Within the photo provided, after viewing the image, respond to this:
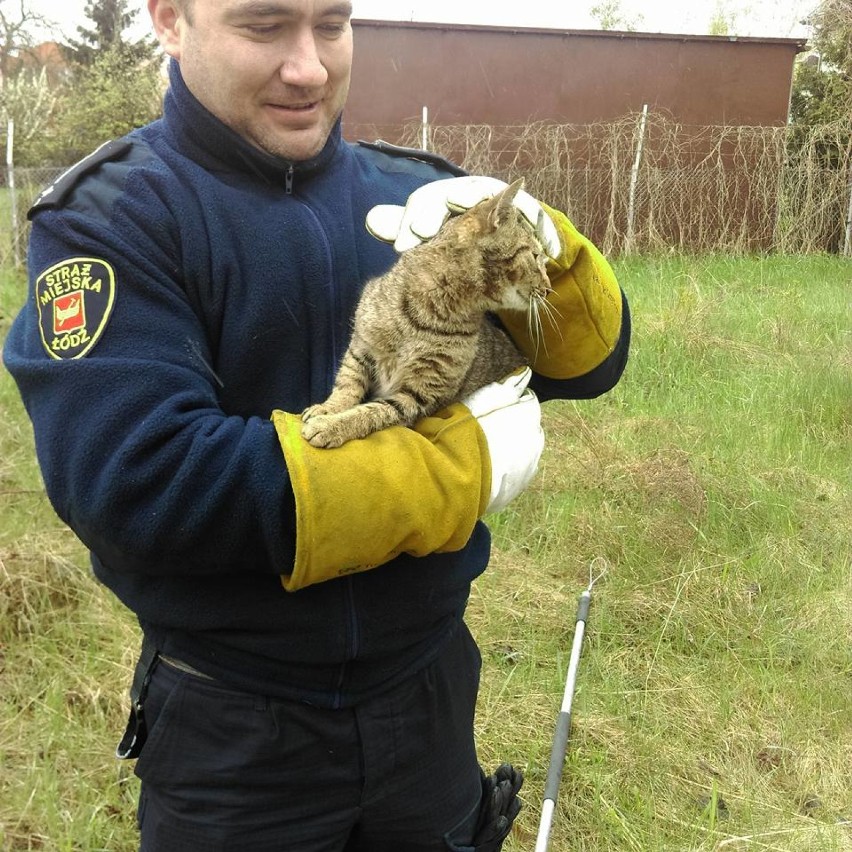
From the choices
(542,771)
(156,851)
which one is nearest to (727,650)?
(542,771)

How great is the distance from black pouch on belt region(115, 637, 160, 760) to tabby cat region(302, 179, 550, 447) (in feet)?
2.55

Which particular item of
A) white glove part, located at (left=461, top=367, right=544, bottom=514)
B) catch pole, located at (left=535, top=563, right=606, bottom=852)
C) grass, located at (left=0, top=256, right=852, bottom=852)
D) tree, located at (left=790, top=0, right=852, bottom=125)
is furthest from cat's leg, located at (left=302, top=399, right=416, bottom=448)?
tree, located at (left=790, top=0, right=852, bottom=125)

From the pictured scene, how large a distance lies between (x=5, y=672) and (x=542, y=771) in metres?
2.23

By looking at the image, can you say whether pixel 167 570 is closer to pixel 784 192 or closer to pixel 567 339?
pixel 567 339

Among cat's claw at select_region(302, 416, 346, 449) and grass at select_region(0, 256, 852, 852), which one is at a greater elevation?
cat's claw at select_region(302, 416, 346, 449)

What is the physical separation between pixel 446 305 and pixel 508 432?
0.53 metres

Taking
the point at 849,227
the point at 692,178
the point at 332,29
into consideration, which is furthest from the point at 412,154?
the point at 849,227

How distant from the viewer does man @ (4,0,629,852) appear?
53.8 inches

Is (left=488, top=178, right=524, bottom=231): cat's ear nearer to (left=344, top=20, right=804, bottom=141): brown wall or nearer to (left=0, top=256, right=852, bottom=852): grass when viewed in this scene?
(left=0, top=256, right=852, bottom=852): grass

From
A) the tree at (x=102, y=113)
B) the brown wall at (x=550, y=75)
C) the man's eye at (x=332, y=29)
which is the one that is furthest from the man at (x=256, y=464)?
the tree at (x=102, y=113)

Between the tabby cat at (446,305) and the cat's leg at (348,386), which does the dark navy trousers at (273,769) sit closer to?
the cat's leg at (348,386)

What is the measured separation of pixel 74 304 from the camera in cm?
139

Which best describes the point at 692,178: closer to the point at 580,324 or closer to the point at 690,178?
the point at 690,178

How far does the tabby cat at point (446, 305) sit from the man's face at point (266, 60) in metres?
0.47
